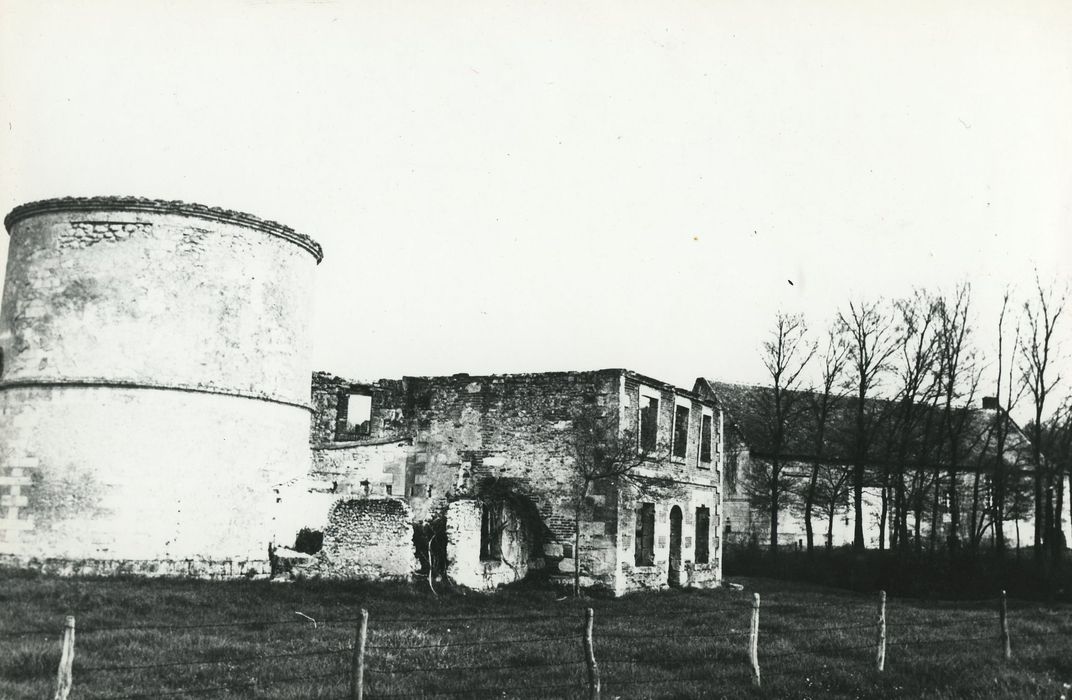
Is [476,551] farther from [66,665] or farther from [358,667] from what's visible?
[66,665]

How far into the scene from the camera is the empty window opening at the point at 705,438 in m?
25.8

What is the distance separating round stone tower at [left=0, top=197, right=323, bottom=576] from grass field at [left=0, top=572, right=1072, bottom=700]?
48.4 inches

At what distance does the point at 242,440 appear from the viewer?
1942 cm

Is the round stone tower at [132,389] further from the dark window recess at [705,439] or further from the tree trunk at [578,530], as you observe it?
the dark window recess at [705,439]

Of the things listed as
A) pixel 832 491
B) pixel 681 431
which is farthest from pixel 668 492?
pixel 832 491

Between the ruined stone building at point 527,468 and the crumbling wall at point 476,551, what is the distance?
3cm

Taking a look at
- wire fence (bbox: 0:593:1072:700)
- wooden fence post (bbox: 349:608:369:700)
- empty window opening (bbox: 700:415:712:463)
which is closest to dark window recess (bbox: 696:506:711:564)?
empty window opening (bbox: 700:415:712:463)

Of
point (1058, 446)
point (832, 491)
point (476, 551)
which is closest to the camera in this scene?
point (476, 551)

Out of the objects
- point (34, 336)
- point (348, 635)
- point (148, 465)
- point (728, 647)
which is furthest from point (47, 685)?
point (34, 336)

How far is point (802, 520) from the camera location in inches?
1661

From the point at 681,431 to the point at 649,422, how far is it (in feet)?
6.17

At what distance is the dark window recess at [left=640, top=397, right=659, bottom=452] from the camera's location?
2277cm

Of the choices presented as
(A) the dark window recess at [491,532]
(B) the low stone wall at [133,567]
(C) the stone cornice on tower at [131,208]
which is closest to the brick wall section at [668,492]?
(A) the dark window recess at [491,532]

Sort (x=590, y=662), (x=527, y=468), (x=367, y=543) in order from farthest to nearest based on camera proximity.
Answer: (x=527, y=468) < (x=367, y=543) < (x=590, y=662)
